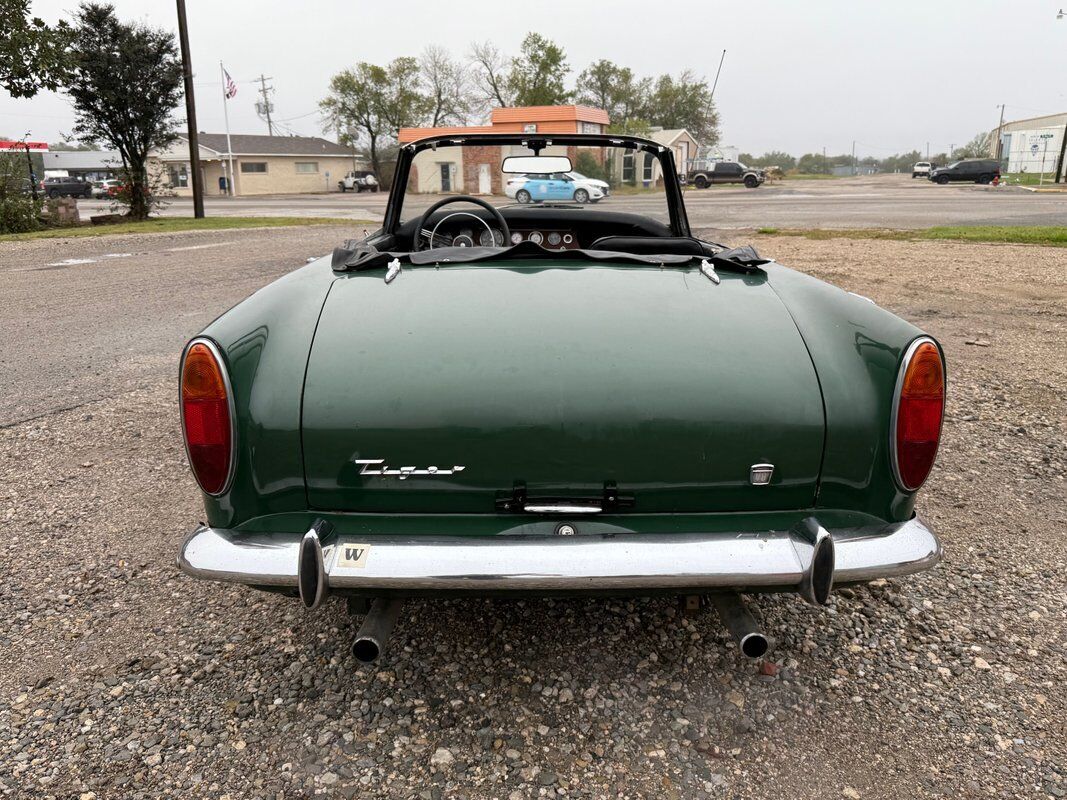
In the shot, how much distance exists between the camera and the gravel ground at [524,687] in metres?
1.90

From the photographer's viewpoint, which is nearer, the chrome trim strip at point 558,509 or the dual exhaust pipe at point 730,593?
the dual exhaust pipe at point 730,593

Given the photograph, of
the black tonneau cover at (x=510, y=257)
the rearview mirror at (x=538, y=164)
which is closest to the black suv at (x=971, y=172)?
the rearview mirror at (x=538, y=164)

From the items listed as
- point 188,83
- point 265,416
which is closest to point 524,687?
point 265,416

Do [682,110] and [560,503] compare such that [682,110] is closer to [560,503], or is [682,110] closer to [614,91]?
[614,91]

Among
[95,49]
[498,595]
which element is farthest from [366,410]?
[95,49]

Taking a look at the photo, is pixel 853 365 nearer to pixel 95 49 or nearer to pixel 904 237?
pixel 904 237

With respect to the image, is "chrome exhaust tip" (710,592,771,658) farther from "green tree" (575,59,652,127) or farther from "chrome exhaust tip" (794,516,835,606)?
"green tree" (575,59,652,127)

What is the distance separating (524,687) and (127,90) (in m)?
23.7

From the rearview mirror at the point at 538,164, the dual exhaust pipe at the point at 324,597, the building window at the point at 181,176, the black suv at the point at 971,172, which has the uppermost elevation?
the building window at the point at 181,176

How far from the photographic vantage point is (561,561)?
1.85 metres

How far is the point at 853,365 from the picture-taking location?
2.05 meters

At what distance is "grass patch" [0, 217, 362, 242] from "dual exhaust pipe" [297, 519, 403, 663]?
17437 mm

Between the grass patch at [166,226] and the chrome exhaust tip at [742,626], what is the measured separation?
1795cm

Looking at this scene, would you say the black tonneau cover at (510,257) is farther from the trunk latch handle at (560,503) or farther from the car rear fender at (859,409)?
the trunk latch handle at (560,503)
